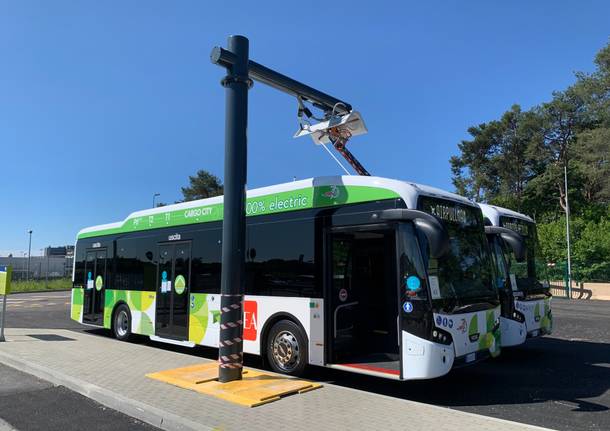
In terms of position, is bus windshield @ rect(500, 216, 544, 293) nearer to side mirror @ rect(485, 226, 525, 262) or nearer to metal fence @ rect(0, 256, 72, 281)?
side mirror @ rect(485, 226, 525, 262)

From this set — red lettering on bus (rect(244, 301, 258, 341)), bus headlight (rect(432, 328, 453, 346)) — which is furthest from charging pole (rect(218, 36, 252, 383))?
bus headlight (rect(432, 328, 453, 346))

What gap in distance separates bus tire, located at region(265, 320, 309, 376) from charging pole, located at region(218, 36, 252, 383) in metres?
1.05

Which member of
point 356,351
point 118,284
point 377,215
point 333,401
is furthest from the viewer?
point 118,284

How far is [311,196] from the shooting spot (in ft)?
28.1

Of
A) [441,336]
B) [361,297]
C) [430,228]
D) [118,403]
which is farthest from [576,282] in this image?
[118,403]

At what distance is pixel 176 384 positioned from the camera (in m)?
7.48

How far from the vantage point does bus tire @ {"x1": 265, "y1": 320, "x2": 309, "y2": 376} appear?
27.0 feet

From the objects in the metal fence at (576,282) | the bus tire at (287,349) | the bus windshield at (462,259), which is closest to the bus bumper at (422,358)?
the bus windshield at (462,259)

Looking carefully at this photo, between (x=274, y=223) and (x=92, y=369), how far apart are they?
160 inches

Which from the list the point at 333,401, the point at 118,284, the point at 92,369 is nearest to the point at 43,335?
the point at 118,284

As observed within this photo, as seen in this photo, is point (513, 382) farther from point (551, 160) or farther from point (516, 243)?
point (551, 160)

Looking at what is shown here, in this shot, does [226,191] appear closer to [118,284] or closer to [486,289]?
[486,289]

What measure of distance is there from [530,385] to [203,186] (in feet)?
210

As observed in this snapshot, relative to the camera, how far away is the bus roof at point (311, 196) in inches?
293
